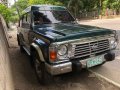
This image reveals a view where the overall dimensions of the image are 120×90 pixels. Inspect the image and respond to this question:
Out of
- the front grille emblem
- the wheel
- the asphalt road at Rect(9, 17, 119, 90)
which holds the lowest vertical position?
the asphalt road at Rect(9, 17, 119, 90)

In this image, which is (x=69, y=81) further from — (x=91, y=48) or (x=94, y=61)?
(x=91, y=48)

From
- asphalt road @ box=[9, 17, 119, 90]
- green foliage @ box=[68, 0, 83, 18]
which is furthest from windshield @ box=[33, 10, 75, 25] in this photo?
green foliage @ box=[68, 0, 83, 18]

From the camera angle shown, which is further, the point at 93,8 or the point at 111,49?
the point at 93,8

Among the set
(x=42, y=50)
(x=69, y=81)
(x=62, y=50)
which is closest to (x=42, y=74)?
(x=42, y=50)

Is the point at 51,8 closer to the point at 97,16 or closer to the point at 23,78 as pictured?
the point at 23,78

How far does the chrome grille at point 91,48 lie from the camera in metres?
4.75

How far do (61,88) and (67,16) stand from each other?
9.12 ft

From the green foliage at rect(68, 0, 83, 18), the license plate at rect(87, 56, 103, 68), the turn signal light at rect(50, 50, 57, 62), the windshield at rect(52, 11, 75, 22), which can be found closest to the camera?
the turn signal light at rect(50, 50, 57, 62)

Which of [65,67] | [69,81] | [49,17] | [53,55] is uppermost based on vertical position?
[49,17]

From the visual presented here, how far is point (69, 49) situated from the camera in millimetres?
4641

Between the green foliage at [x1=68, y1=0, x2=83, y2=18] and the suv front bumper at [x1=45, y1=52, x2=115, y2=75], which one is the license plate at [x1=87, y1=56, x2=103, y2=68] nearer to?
the suv front bumper at [x1=45, y1=52, x2=115, y2=75]

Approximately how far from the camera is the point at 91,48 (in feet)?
16.3

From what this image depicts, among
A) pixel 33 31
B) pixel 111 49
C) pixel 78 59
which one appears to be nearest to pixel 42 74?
pixel 78 59

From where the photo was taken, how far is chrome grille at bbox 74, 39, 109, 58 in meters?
4.75
